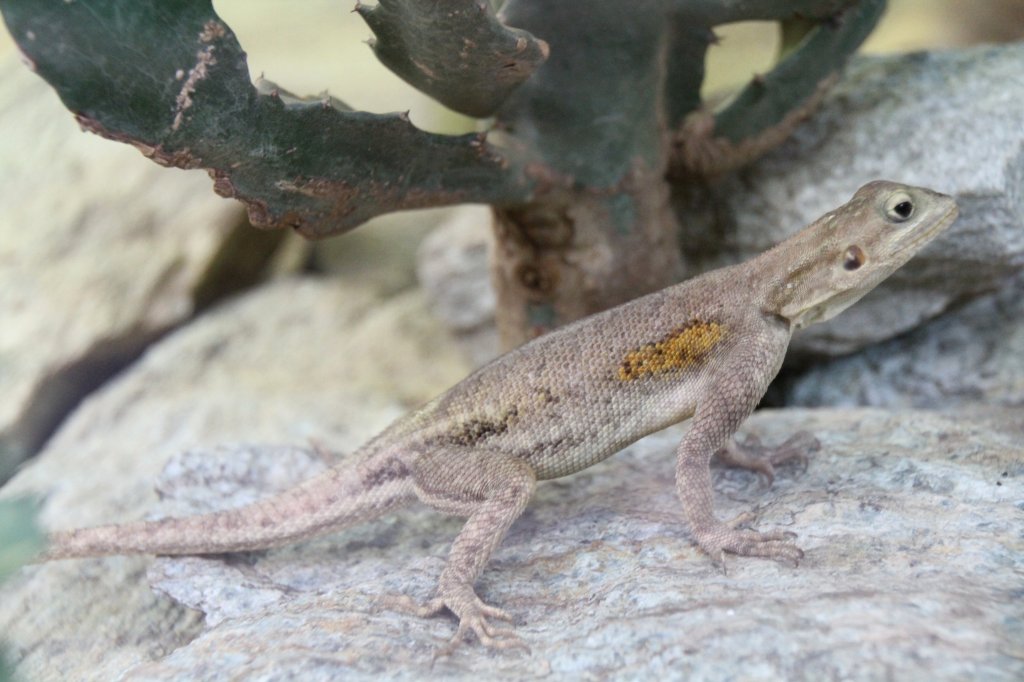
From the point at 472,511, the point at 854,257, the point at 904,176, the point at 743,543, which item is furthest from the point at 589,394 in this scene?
the point at 904,176

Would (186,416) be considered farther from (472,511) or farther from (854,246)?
Answer: (854,246)

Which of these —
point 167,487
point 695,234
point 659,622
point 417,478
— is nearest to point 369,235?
point 695,234

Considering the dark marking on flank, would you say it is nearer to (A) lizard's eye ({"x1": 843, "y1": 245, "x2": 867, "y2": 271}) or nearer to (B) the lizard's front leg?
(B) the lizard's front leg

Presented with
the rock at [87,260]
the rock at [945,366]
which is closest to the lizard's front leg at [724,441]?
the rock at [945,366]

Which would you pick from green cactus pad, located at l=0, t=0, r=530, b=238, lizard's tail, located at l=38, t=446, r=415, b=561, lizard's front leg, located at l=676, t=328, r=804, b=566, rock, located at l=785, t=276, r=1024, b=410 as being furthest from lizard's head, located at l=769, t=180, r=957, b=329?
lizard's tail, located at l=38, t=446, r=415, b=561

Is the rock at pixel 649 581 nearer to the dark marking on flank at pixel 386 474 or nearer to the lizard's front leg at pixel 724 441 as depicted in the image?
the lizard's front leg at pixel 724 441
